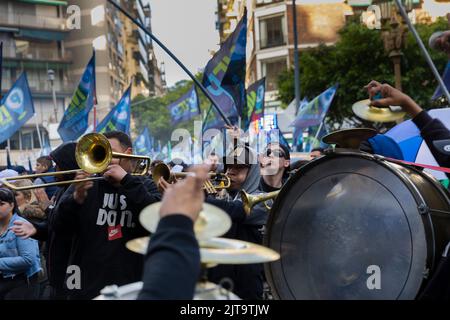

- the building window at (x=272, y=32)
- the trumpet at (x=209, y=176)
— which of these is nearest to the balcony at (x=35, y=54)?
the building window at (x=272, y=32)

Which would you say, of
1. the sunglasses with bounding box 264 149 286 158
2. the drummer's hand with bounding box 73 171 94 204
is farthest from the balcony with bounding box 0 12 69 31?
the drummer's hand with bounding box 73 171 94 204

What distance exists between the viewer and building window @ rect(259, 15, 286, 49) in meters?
50.4

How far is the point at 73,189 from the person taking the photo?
462 centimetres

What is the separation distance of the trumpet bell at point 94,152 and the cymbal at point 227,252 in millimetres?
2352

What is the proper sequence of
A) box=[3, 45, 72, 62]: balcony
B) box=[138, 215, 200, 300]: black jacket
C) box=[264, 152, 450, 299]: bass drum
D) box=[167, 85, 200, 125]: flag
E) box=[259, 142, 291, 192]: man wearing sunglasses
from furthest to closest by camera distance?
box=[3, 45, 72, 62]: balcony, box=[167, 85, 200, 125]: flag, box=[259, 142, 291, 192]: man wearing sunglasses, box=[264, 152, 450, 299]: bass drum, box=[138, 215, 200, 300]: black jacket

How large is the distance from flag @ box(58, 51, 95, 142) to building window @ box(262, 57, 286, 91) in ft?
116

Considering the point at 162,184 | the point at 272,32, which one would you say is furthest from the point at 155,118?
the point at 162,184

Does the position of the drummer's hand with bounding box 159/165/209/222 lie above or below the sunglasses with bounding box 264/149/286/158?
above

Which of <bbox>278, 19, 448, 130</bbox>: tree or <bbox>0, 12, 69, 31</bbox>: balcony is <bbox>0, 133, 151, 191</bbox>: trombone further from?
<bbox>0, 12, 69, 31</bbox>: balcony

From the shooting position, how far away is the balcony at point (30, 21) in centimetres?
6700
